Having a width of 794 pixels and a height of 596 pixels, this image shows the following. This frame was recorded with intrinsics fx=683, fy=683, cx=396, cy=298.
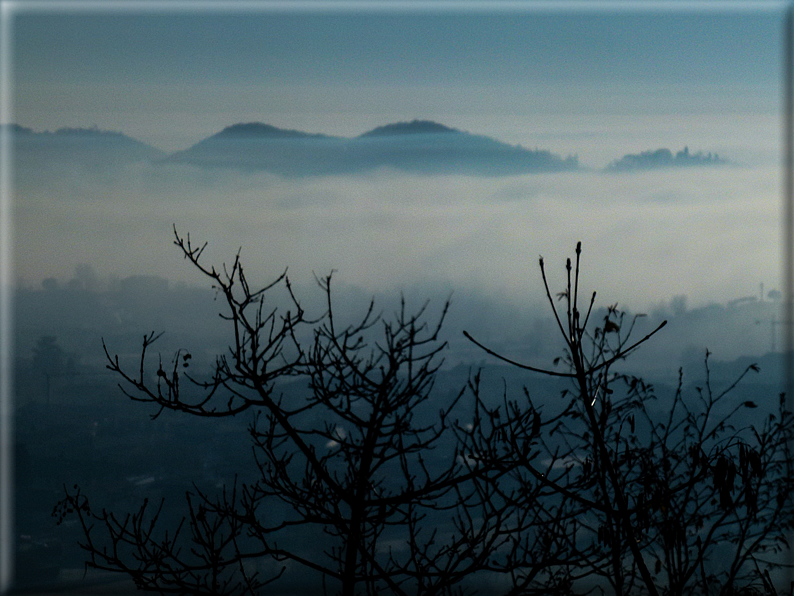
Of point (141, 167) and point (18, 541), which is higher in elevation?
point (141, 167)

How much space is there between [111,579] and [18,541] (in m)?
2.64

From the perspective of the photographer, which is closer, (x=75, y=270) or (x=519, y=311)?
(x=519, y=311)

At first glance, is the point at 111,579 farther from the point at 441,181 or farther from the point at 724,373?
the point at 724,373

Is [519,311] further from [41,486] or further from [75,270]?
→ [41,486]

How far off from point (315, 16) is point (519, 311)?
3233 millimetres

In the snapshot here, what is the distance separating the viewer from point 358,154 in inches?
282

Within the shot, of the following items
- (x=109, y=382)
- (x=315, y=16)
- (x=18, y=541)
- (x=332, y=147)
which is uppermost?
(x=315, y=16)

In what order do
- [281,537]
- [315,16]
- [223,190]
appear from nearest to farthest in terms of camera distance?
[315,16]
[281,537]
[223,190]

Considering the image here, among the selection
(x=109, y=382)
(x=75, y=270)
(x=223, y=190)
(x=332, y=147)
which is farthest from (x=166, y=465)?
(x=332, y=147)

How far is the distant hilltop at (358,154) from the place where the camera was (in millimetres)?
6824

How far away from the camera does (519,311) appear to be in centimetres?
639

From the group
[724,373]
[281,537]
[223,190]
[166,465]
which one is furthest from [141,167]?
[724,373]

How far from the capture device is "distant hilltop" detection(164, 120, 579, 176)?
6.82 m

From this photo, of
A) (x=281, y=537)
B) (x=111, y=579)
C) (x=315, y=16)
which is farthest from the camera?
(x=281, y=537)
